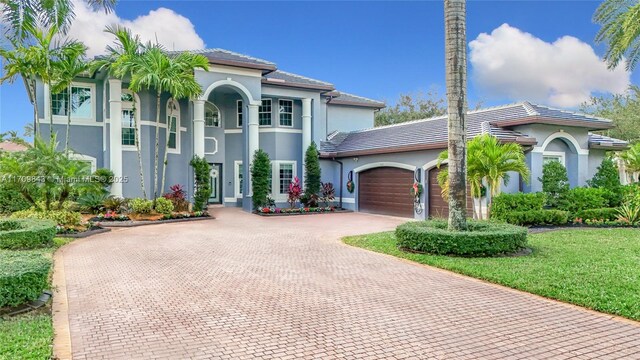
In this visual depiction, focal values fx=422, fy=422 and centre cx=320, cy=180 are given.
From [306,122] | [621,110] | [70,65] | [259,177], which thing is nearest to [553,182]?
[306,122]

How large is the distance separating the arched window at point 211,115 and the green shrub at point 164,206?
660 centimetres

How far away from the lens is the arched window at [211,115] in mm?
22516

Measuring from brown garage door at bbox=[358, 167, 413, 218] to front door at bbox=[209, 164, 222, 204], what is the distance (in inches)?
300

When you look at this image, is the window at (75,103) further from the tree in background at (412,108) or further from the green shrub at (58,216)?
the tree in background at (412,108)

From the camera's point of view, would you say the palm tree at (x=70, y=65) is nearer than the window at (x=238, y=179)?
Yes

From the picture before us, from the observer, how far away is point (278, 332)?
4.91 metres

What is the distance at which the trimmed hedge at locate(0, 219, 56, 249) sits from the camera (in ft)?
30.9

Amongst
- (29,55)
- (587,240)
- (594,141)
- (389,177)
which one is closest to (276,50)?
(389,177)

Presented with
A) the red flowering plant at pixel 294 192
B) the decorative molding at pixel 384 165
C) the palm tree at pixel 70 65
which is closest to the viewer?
the palm tree at pixel 70 65

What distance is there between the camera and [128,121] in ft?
62.3

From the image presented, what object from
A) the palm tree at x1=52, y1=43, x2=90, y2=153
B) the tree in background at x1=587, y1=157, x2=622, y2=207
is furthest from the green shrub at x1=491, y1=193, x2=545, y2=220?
the palm tree at x1=52, y1=43, x2=90, y2=153

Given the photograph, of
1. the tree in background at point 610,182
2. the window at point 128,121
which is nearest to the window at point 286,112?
the window at point 128,121

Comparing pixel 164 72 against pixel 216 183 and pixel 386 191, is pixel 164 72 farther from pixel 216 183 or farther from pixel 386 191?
pixel 386 191

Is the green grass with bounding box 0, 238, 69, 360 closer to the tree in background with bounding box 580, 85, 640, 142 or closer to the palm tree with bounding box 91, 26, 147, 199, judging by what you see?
the palm tree with bounding box 91, 26, 147, 199
